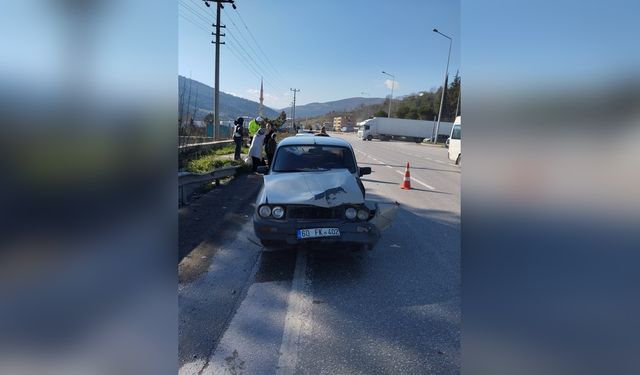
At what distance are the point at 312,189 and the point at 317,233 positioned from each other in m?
0.72

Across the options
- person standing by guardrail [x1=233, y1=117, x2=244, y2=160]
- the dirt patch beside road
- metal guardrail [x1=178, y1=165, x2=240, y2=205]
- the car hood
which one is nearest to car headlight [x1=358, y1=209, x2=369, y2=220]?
the car hood

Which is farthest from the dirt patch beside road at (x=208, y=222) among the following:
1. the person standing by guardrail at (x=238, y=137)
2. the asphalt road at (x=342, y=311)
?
the person standing by guardrail at (x=238, y=137)

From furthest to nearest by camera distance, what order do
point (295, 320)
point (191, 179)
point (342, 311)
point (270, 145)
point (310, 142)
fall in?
1. point (270, 145)
2. point (191, 179)
3. point (310, 142)
4. point (342, 311)
5. point (295, 320)

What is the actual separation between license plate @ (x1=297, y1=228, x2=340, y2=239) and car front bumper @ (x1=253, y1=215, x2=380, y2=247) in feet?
0.12

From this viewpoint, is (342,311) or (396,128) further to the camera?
(396,128)

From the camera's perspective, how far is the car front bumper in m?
4.91

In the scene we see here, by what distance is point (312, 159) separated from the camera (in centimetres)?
664

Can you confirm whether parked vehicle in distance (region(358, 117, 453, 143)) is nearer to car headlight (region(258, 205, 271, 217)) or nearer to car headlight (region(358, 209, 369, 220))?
car headlight (region(358, 209, 369, 220))

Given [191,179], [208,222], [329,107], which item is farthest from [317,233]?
[329,107]

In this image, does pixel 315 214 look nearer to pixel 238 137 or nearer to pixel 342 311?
pixel 342 311

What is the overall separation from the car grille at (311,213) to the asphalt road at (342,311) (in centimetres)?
67
